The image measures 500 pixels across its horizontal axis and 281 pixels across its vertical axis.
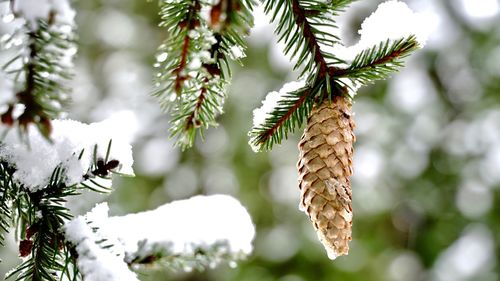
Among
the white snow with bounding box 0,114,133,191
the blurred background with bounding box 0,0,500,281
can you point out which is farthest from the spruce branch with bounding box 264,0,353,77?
the blurred background with bounding box 0,0,500,281

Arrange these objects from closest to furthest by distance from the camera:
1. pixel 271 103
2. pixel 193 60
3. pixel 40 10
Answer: pixel 40 10
pixel 193 60
pixel 271 103

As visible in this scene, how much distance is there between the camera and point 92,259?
69 cm

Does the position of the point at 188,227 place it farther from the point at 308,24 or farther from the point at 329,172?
the point at 308,24

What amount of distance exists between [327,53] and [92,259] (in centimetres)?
43

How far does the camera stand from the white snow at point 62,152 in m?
0.76

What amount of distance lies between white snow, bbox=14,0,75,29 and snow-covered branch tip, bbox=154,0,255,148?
13 centimetres

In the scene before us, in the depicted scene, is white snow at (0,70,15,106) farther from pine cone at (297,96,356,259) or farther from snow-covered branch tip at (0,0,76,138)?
pine cone at (297,96,356,259)

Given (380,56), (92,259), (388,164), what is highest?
(388,164)

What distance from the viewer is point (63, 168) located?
0.78 m

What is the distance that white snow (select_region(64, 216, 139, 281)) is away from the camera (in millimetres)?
670

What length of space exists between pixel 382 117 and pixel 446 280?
4.79 feet

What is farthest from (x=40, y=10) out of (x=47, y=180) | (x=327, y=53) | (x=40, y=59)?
(x=327, y=53)

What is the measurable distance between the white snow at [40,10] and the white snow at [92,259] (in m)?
0.29

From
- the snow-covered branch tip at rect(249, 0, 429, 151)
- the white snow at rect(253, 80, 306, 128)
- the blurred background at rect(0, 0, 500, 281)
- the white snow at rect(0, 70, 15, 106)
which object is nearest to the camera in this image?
the white snow at rect(0, 70, 15, 106)
